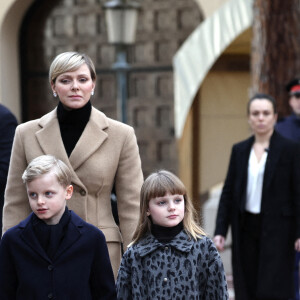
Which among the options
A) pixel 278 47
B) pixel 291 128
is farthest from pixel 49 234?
pixel 278 47

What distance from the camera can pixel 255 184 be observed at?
5.80m

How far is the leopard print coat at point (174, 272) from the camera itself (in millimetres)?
3529

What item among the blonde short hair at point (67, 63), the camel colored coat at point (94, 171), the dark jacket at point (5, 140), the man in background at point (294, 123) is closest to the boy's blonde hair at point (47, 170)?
the camel colored coat at point (94, 171)

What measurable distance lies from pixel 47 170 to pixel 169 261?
611 mm

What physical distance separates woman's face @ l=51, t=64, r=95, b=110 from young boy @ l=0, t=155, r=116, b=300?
42 cm

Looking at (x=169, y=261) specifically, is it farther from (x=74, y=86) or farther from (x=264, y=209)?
(x=264, y=209)

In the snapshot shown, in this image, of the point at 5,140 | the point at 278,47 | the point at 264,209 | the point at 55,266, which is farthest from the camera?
the point at 278,47

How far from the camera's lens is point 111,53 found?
39.7 ft

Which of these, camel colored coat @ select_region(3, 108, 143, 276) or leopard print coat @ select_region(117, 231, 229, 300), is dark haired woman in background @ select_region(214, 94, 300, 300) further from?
leopard print coat @ select_region(117, 231, 229, 300)

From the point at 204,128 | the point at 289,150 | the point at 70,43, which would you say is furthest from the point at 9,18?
the point at 289,150

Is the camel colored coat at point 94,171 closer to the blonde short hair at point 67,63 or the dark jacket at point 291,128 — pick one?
the blonde short hair at point 67,63

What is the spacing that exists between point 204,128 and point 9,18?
349 cm

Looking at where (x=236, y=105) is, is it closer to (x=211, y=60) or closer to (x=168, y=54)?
(x=211, y=60)

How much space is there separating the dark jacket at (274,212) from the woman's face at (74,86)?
221 centimetres
